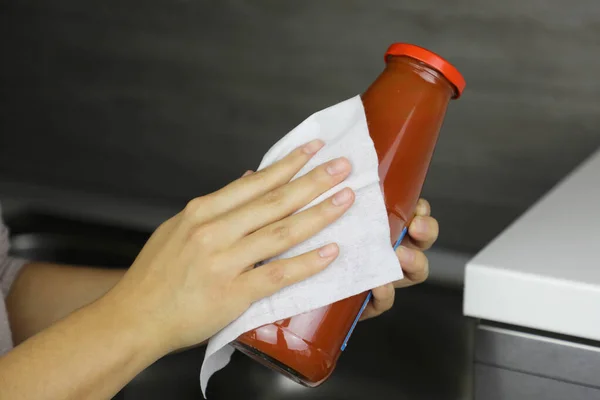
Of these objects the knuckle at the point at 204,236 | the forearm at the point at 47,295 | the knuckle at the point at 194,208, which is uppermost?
the knuckle at the point at 194,208

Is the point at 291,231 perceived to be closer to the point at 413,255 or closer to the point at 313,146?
the point at 313,146

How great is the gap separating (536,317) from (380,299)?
0.55 feet

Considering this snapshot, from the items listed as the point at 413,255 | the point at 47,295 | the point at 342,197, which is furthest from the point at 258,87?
the point at 342,197

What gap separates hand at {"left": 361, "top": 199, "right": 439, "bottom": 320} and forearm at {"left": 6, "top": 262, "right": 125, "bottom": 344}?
0.34 m

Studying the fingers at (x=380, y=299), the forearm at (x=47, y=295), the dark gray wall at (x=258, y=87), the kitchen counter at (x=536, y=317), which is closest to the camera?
the kitchen counter at (x=536, y=317)

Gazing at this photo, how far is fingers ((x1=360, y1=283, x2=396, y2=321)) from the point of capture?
56 centimetres

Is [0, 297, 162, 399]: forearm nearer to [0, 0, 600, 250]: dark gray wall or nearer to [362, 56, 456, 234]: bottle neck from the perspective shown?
[362, 56, 456, 234]: bottle neck

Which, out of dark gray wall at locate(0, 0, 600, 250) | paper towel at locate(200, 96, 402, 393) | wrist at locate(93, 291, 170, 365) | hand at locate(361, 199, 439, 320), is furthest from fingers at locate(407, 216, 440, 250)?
dark gray wall at locate(0, 0, 600, 250)

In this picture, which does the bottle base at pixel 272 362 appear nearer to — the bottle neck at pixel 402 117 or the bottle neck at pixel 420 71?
the bottle neck at pixel 402 117

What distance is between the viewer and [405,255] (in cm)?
60

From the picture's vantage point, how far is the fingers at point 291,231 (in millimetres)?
461

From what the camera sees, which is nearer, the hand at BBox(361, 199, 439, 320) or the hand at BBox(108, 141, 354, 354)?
the hand at BBox(108, 141, 354, 354)

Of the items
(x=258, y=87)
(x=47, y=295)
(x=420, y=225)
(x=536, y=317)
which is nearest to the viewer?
(x=536, y=317)

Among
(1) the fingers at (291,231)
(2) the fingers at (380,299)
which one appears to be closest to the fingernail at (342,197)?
(1) the fingers at (291,231)
